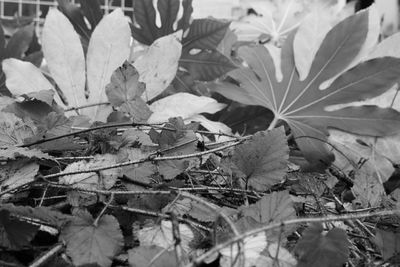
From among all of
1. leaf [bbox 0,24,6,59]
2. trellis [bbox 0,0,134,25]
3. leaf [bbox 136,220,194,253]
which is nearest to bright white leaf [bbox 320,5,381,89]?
leaf [bbox 136,220,194,253]

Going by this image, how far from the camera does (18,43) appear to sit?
34.8 inches

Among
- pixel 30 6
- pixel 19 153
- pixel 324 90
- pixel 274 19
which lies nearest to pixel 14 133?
pixel 19 153

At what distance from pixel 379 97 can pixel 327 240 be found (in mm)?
434

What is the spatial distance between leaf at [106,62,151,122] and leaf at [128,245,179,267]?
6.4 inches

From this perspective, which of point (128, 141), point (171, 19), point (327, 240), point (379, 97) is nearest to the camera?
point (327, 240)

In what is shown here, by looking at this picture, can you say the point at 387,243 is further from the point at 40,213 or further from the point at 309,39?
the point at 309,39

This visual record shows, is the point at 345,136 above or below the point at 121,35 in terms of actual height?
below

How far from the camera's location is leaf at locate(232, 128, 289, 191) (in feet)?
1.23

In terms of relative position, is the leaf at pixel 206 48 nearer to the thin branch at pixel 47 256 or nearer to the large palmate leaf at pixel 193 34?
the large palmate leaf at pixel 193 34

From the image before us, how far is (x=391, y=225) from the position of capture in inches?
16.0

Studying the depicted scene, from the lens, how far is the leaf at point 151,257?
11.0 inches

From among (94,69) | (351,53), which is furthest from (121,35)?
(351,53)

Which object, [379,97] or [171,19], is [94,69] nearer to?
[171,19]

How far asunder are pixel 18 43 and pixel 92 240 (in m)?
0.69
